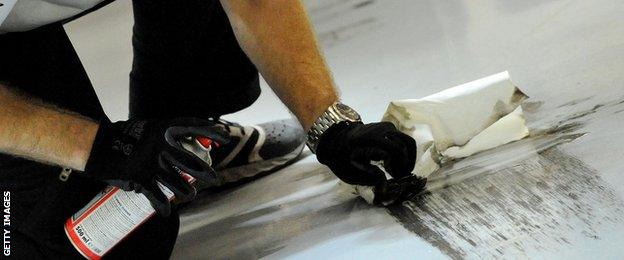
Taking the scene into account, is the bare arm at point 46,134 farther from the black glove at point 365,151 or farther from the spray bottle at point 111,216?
the black glove at point 365,151

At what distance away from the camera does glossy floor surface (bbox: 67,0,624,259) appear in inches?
52.7

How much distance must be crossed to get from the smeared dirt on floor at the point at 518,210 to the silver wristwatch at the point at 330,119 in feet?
0.67

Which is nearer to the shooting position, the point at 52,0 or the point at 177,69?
the point at 52,0

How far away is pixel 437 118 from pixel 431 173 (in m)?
0.11

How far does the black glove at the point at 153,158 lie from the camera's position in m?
1.30

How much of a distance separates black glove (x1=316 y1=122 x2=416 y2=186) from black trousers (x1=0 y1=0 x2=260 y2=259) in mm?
358

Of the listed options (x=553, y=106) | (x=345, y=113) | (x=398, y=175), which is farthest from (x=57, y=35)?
(x=553, y=106)

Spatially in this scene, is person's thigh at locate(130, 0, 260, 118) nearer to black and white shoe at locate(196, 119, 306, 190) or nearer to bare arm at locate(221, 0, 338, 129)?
black and white shoe at locate(196, 119, 306, 190)

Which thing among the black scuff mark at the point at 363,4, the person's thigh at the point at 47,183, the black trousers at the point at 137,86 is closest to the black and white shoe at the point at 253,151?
the black trousers at the point at 137,86

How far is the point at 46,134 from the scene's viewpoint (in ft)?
4.55

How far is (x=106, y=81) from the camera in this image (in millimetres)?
2914

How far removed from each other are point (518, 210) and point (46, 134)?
793 millimetres

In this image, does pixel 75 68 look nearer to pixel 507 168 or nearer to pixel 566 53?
pixel 507 168

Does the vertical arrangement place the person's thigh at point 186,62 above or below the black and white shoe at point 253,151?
above
